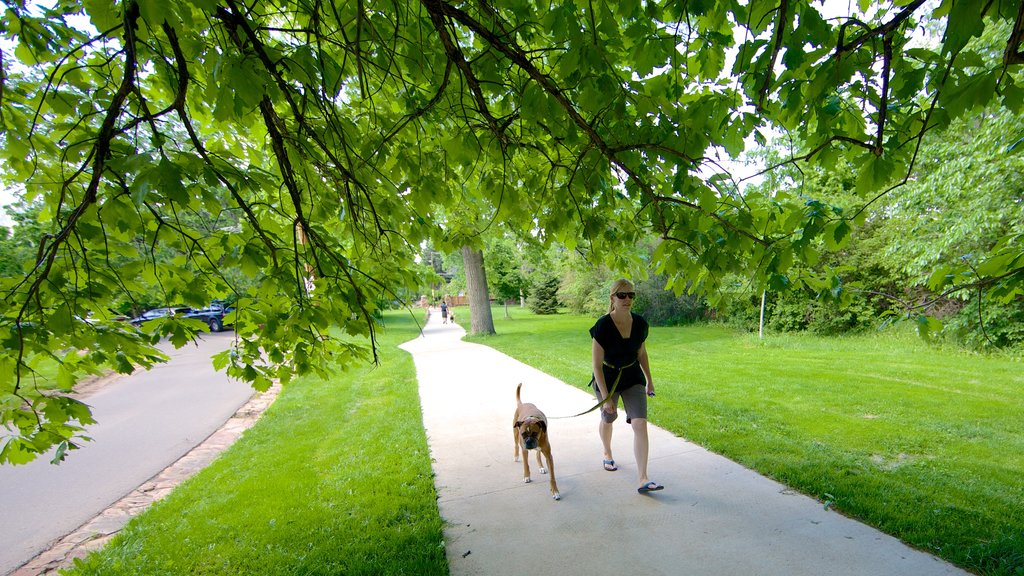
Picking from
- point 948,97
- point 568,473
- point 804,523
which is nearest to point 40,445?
point 568,473

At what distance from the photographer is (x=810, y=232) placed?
7.57 ft

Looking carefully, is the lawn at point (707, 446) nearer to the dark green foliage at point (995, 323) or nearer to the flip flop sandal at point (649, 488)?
the flip flop sandal at point (649, 488)

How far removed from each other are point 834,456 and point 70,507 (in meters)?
7.48

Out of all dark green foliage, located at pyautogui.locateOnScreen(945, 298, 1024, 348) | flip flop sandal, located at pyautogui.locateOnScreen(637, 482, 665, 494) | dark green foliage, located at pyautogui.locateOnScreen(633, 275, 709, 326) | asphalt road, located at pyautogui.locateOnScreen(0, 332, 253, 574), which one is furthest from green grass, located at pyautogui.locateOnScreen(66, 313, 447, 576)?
dark green foliage, located at pyautogui.locateOnScreen(633, 275, 709, 326)

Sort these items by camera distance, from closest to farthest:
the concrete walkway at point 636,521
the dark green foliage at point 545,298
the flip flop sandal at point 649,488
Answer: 1. the concrete walkway at point 636,521
2. the flip flop sandal at point 649,488
3. the dark green foliage at point 545,298

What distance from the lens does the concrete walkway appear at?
111 inches

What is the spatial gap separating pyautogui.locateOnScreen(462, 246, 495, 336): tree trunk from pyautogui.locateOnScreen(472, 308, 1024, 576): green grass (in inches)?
238

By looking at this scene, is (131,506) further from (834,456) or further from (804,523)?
(834,456)

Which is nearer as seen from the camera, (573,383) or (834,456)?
(834,456)

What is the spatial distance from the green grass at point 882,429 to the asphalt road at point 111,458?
16.6ft

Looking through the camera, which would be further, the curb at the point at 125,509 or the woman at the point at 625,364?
the woman at the point at 625,364

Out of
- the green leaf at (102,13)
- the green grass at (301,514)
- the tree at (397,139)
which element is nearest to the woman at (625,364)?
the tree at (397,139)

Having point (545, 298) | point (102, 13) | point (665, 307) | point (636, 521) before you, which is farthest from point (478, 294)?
point (545, 298)

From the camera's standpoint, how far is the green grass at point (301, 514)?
124 inches
